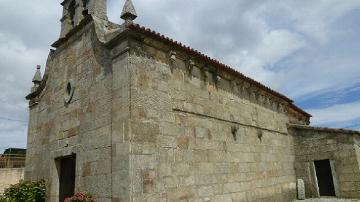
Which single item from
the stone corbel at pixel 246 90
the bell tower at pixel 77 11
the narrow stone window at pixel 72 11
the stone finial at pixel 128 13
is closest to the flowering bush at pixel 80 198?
the stone finial at pixel 128 13

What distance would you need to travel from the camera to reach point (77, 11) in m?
9.30

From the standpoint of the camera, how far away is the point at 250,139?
10656mm

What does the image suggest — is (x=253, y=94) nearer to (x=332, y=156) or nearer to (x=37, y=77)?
(x=332, y=156)

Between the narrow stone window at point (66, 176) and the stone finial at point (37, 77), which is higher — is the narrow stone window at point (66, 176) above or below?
below

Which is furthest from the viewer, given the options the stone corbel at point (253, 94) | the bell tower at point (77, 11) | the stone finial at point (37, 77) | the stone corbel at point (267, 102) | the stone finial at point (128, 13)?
the stone corbel at point (267, 102)

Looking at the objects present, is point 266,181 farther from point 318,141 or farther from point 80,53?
point 80,53

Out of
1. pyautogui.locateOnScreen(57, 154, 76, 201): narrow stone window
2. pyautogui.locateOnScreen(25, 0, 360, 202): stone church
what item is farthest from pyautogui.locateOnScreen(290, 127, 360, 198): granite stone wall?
pyautogui.locateOnScreen(57, 154, 76, 201): narrow stone window

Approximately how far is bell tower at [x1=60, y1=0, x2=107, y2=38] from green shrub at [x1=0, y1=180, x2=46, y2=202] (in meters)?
4.70

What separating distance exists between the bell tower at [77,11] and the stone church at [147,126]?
0.03 metres

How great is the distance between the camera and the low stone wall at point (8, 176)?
18672 mm


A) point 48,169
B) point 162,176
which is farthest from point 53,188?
point 162,176

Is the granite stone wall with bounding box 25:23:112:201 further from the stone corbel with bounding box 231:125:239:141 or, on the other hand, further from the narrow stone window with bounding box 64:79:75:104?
the stone corbel with bounding box 231:125:239:141

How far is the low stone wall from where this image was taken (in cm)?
1867

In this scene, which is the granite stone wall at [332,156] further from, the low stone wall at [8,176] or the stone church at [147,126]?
the low stone wall at [8,176]
